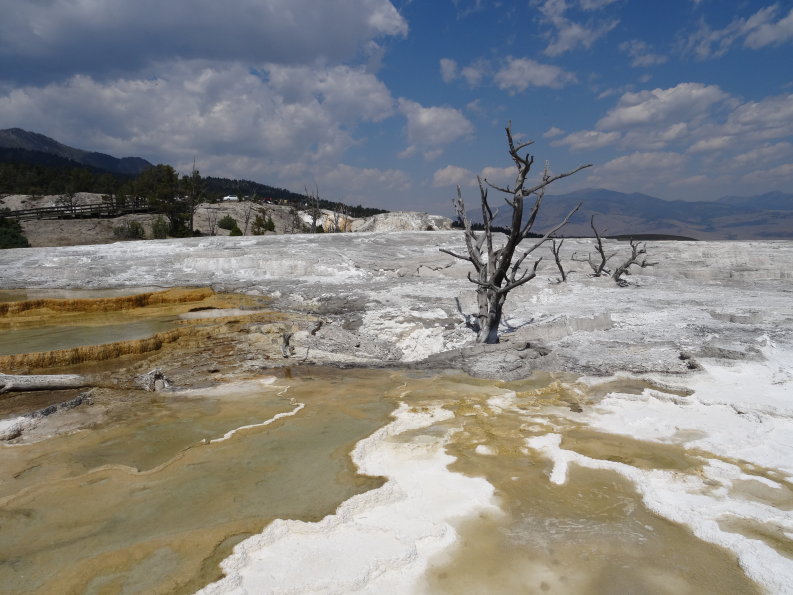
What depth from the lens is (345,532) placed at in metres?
2.63

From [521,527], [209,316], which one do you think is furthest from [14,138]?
[521,527]

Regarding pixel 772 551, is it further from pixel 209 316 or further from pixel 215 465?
pixel 209 316

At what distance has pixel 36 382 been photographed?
16.9ft

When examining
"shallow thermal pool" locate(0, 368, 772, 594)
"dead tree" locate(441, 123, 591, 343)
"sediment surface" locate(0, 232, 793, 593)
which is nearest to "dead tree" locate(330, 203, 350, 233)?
"sediment surface" locate(0, 232, 793, 593)

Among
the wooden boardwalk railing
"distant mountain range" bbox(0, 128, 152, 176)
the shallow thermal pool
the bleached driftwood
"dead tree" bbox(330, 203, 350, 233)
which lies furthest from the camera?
"distant mountain range" bbox(0, 128, 152, 176)

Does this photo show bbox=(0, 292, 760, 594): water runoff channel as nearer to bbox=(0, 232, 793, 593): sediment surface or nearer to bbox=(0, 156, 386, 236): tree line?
bbox=(0, 232, 793, 593): sediment surface

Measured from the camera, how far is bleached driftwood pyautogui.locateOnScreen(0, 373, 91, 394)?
5078 millimetres

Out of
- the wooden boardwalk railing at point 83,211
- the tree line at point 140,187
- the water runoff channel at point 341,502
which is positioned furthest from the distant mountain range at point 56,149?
the water runoff channel at point 341,502

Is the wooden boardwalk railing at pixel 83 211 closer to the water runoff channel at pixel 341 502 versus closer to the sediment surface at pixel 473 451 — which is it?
the sediment surface at pixel 473 451

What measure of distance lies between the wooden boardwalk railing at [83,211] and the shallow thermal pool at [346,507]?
28480mm

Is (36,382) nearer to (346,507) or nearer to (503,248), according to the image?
(346,507)

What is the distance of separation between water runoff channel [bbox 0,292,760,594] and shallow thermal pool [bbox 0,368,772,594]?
12 millimetres

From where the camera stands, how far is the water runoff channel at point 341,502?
229 cm

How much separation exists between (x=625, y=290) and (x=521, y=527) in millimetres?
9190
